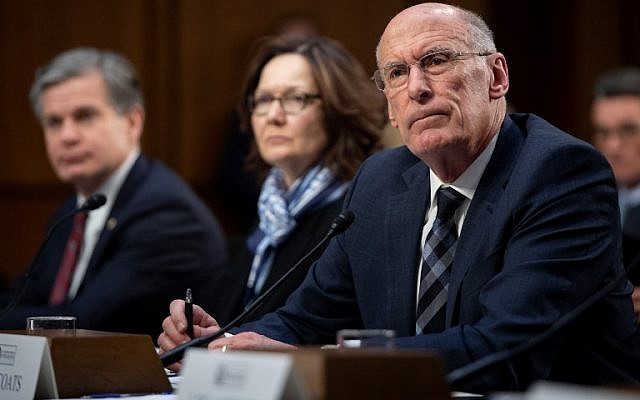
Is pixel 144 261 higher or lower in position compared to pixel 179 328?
lower

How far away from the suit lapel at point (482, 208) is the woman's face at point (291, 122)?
145cm

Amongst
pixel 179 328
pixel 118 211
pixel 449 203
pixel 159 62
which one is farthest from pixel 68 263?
pixel 449 203

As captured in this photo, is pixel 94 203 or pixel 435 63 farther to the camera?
pixel 94 203

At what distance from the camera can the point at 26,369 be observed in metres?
2.40

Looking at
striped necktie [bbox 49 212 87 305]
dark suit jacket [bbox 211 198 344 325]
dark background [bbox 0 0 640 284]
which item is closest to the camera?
dark suit jacket [bbox 211 198 344 325]

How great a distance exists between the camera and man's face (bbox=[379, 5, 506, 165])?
2863 millimetres

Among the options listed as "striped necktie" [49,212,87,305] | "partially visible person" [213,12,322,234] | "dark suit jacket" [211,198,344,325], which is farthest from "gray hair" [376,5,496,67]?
"partially visible person" [213,12,322,234]

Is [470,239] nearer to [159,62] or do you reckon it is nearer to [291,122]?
[291,122]

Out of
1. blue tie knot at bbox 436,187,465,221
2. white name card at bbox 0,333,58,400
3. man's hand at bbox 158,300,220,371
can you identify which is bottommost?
man's hand at bbox 158,300,220,371

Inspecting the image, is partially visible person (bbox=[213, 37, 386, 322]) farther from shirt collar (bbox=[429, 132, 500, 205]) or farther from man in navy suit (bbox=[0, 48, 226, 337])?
shirt collar (bbox=[429, 132, 500, 205])

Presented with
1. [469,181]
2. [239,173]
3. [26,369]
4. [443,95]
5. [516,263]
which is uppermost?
[443,95]

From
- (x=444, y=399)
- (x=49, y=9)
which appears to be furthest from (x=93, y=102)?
(x=444, y=399)

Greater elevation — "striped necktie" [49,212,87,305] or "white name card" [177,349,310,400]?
"white name card" [177,349,310,400]

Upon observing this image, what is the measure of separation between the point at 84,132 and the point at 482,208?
9.15ft
